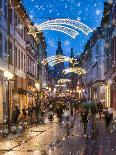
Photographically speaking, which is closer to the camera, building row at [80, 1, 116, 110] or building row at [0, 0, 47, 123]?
building row at [0, 0, 47, 123]

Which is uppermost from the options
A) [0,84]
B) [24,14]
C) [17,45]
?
[24,14]

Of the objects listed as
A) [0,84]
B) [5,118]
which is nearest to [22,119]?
[5,118]

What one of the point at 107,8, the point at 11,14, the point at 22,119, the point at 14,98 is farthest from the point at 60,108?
the point at 107,8

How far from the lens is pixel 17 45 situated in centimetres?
4741

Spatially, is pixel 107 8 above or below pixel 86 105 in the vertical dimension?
above

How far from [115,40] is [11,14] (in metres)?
19.1

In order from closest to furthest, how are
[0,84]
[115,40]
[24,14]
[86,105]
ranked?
[86,105] → [0,84] → [24,14] → [115,40]

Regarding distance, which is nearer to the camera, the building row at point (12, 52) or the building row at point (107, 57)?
the building row at point (12, 52)

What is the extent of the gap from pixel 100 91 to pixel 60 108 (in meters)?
30.6

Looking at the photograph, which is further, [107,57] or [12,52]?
[107,57]

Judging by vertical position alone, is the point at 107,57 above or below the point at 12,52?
above

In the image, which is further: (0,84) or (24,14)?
(24,14)

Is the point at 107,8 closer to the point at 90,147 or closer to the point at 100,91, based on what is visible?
the point at 100,91

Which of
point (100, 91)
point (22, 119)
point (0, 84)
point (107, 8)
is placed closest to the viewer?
point (0, 84)
